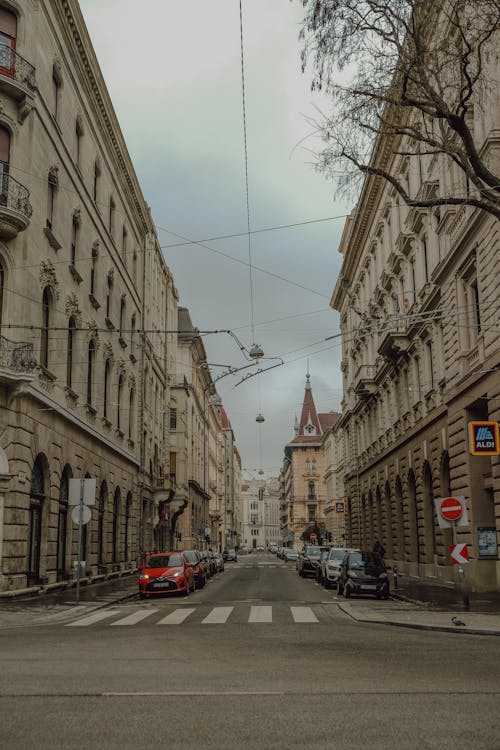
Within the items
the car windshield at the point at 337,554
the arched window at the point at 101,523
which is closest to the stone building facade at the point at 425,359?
the car windshield at the point at 337,554

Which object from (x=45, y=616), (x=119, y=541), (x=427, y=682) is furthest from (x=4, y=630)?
(x=119, y=541)

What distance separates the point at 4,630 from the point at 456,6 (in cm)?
1455

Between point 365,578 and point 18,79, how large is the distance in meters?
18.0

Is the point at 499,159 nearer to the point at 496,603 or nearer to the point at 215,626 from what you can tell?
the point at 496,603

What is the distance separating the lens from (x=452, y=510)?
62.3 ft

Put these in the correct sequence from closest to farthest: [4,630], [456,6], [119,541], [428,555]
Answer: [456,6] → [4,630] → [428,555] → [119,541]

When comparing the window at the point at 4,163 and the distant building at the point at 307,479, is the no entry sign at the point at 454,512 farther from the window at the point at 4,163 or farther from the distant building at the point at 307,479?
the distant building at the point at 307,479

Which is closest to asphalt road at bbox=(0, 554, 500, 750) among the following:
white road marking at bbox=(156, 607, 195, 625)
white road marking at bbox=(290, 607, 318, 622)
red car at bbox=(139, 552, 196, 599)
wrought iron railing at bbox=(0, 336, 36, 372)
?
white road marking at bbox=(156, 607, 195, 625)

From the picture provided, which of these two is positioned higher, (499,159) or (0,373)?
(499,159)

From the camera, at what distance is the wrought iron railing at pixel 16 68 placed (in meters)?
23.0

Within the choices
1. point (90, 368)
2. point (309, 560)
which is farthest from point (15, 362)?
point (309, 560)

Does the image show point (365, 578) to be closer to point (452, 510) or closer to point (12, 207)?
point (452, 510)

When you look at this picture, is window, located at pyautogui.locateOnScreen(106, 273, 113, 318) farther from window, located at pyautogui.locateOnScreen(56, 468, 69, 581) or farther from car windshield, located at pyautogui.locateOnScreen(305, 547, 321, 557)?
car windshield, located at pyautogui.locateOnScreen(305, 547, 321, 557)

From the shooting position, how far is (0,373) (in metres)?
20.8
